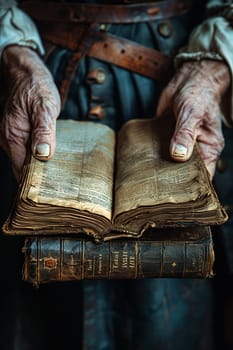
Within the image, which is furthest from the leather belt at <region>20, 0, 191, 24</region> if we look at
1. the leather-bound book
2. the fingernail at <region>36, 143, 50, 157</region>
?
the leather-bound book

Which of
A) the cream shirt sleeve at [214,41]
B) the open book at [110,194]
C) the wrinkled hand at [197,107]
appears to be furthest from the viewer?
the cream shirt sleeve at [214,41]

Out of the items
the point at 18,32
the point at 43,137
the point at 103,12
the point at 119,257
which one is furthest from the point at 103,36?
the point at 119,257

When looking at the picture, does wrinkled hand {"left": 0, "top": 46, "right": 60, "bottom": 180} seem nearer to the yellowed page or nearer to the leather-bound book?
the yellowed page

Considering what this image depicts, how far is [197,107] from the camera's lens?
1069 millimetres

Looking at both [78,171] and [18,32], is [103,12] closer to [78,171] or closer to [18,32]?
[18,32]

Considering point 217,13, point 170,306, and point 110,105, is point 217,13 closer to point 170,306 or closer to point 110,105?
point 110,105

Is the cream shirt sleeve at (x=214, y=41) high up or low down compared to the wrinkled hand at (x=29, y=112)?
up

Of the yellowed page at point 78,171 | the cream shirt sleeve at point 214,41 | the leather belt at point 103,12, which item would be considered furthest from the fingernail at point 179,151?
the leather belt at point 103,12

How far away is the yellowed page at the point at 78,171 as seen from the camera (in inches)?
35.4

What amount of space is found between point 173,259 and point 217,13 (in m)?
0.59

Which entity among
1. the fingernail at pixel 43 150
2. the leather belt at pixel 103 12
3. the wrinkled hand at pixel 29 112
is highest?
the leather belt at pixel 103 12

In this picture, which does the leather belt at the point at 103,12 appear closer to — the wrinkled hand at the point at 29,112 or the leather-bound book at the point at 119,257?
the wrinkled hand at the point at 29,112

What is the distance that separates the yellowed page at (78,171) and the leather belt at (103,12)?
0.74ft

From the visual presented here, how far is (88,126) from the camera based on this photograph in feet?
3.74
